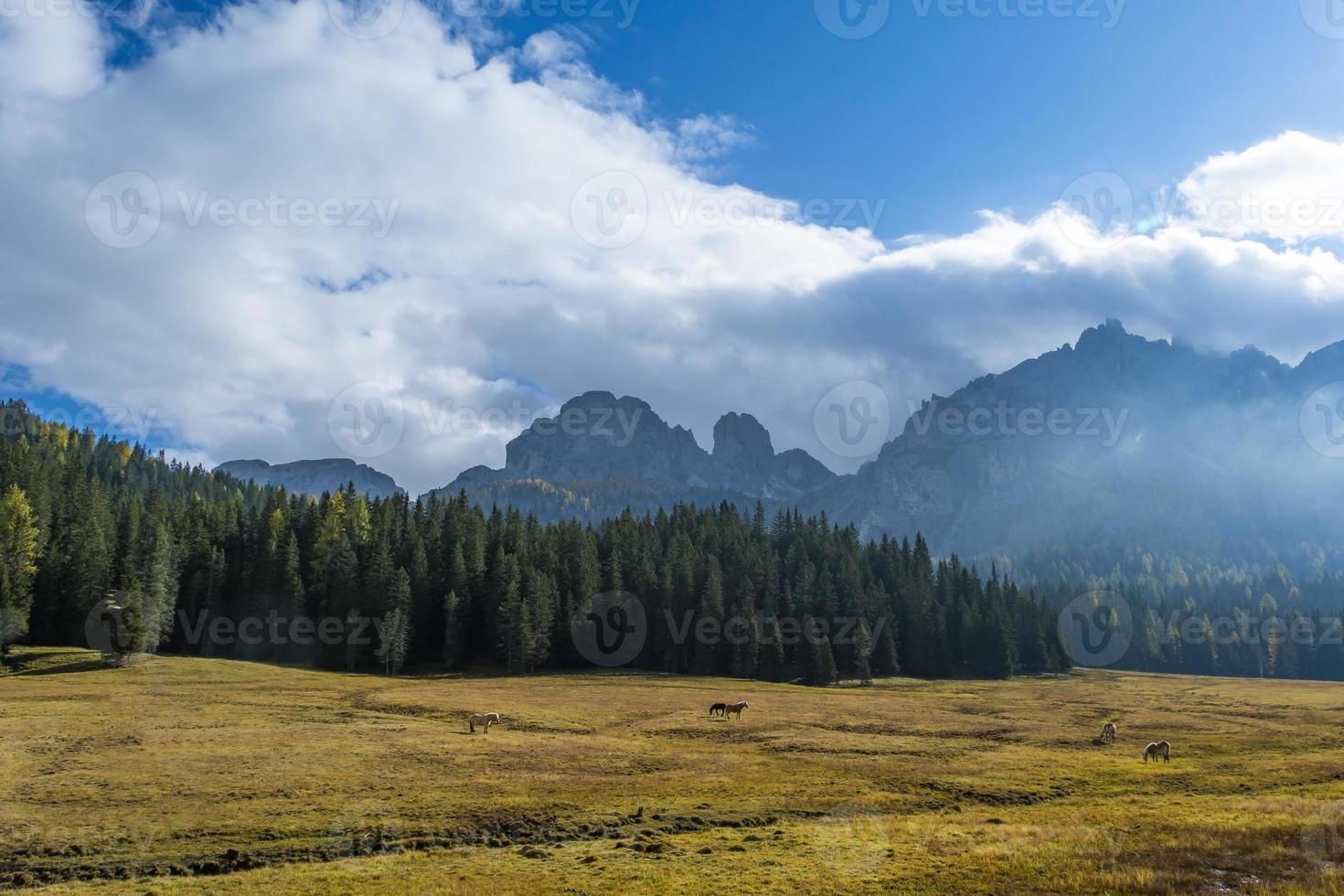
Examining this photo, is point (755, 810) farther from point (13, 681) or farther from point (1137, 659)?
point (1137, 659)

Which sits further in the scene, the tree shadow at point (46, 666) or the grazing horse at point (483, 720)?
the tree shadow at point (46, 666)

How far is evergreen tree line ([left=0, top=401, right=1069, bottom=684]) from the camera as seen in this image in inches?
4341

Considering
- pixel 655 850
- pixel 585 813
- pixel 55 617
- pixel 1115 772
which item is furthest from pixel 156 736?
pixel 55 617

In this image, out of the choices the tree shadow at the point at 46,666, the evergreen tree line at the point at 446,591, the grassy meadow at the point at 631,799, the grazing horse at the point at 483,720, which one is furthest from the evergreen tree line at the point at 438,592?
the grazing horse at the point at 483,720

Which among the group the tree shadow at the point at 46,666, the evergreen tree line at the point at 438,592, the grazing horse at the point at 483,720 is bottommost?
the tree shadow at the point at 46,666

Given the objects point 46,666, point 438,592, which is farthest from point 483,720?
point 438,592

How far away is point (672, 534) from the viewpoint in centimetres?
16125

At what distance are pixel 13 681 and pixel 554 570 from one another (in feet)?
242

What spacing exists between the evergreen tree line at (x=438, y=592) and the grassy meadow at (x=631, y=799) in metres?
43.6

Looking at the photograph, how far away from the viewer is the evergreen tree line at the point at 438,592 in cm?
11025

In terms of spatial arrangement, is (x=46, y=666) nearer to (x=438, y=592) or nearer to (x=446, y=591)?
(x=438, y=592)

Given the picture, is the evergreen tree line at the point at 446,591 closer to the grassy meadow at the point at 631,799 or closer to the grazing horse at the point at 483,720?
the grassy meadow at the point at 631,799

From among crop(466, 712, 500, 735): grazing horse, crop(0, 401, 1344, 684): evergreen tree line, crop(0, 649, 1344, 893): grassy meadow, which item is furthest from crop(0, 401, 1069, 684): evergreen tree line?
crop(466, 712, 500, 735): grazing horse

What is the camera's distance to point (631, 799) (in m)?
37.6
